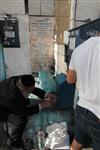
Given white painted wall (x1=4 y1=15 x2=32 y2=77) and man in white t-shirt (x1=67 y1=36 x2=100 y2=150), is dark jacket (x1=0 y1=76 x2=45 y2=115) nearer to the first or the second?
white painted wall (x1=4 y1=15 x2=32 y2=77)

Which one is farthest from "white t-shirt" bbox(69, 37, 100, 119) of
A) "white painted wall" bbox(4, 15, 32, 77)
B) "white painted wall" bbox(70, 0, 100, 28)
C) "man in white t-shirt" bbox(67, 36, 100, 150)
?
"white painted wall" bbox(4, 15, 32, 77)

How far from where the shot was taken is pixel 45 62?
372 cm

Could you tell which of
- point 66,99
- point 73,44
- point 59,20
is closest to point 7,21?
point 59,20

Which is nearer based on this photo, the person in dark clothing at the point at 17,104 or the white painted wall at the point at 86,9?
the person in dark clothing at the point at 17,104

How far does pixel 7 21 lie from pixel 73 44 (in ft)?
3.30

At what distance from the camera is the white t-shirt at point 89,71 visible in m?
1.33

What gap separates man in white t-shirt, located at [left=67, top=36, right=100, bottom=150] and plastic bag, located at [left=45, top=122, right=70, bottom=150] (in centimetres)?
71

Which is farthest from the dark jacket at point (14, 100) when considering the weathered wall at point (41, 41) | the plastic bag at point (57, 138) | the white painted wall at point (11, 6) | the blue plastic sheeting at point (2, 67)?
the weathered wall at point (41, 41)

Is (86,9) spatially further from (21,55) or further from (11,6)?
(21,55)

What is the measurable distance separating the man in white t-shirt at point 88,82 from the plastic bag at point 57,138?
71 centimetres

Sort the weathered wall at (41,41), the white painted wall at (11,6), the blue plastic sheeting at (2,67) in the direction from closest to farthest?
1. the white painted wall at (11,6)
2. the blue plastic sheeting at (2,67)
3. the weathered wall at (41,41)

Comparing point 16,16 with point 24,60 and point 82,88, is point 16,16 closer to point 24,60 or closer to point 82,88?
point 24,60

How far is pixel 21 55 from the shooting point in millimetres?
2881

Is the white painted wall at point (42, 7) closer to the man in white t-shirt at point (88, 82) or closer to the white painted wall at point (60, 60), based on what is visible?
the white painted wall at point (60, 60)
